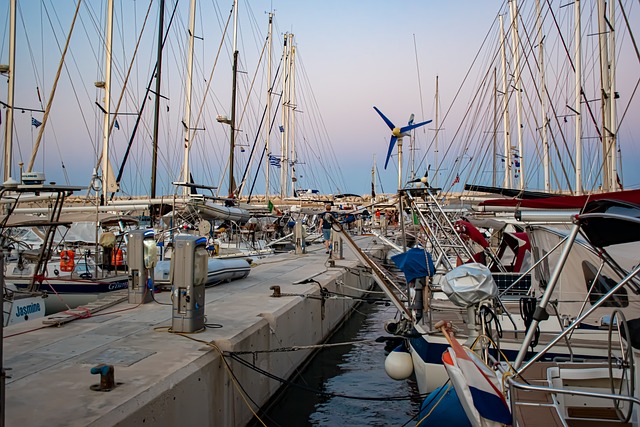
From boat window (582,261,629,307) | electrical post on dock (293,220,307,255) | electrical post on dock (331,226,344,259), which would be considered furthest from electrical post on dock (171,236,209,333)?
electrical post on dock (293,220,307,255)

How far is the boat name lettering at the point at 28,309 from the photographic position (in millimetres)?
11288

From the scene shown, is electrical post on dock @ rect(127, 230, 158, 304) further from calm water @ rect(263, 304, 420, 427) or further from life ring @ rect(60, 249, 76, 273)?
life ring @ rect(60, 249, 76, 273)

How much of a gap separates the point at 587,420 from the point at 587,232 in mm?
1753

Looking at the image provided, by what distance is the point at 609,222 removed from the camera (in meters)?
5.00

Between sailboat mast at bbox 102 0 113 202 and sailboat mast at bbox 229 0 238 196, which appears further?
sailboat mast at bbox 229 0 238 196

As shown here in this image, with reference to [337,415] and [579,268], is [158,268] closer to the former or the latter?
[337,415]

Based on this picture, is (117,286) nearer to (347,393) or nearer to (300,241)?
(347,393)

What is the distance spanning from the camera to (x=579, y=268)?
29.6 feet

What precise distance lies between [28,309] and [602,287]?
35.1 feet

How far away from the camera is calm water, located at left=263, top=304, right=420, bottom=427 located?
A: 9320mm

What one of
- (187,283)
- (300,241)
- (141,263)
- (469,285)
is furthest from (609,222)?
(300,241)

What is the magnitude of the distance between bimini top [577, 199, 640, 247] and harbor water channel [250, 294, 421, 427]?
383 cm

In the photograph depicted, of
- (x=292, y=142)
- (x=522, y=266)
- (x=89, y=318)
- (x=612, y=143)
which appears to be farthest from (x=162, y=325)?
(x=292, y=142)

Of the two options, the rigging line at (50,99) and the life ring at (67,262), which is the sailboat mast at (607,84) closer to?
the life ring at (67,262)
